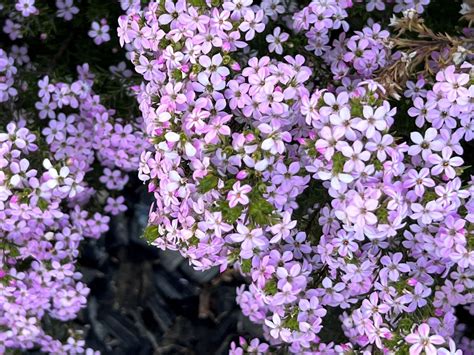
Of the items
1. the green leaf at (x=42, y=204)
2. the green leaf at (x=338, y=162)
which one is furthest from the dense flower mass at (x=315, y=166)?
the green leaf at (x=42, y=204)

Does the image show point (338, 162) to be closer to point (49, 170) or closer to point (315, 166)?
point (315, 166)

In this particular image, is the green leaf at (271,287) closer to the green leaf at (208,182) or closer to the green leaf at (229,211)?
the green leaf at (229,211)

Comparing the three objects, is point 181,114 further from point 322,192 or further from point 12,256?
point 12,256

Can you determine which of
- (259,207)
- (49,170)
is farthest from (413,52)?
(49,170)

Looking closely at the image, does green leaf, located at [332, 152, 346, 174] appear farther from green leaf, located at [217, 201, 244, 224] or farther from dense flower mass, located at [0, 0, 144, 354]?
dense flower mass, located at [0, 0, 144, 354]

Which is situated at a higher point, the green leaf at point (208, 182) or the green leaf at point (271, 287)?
the green leaf at point (208, 182)
